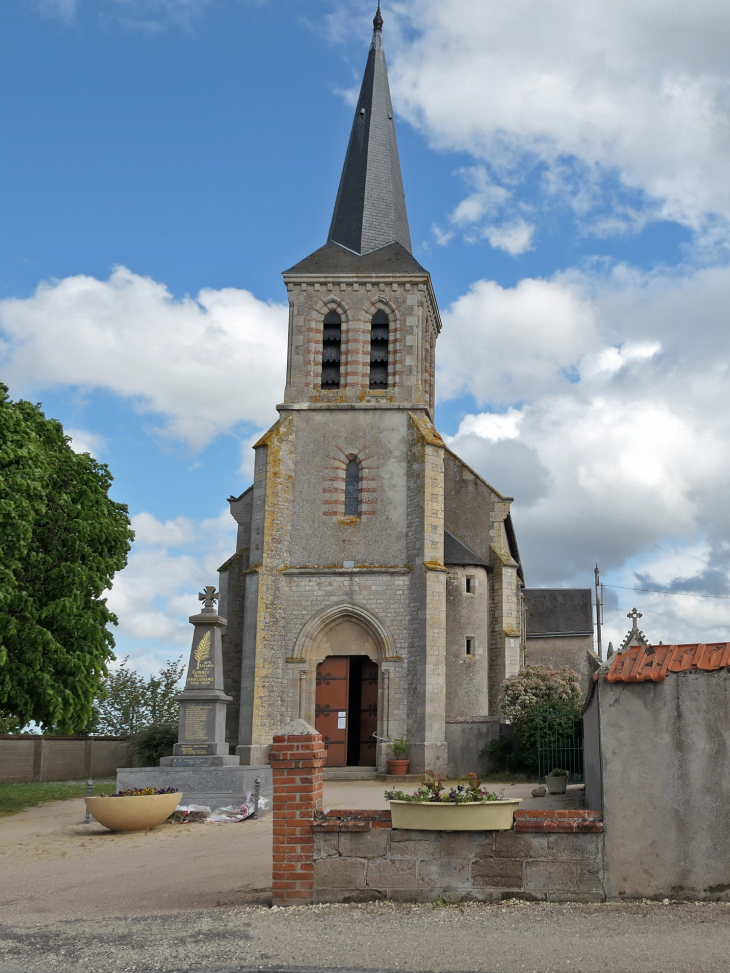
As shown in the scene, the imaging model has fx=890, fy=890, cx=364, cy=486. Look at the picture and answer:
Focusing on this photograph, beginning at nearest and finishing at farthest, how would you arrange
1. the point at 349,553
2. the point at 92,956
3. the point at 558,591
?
the point at 92,956, the point at 349,553, the point at 558,591

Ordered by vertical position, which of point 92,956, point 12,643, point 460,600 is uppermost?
point 460,600

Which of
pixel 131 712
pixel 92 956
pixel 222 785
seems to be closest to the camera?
pixel 92 956

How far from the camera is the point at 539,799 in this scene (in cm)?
1410

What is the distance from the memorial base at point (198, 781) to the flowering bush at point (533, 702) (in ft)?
24.9

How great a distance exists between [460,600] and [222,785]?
11110 millimetres

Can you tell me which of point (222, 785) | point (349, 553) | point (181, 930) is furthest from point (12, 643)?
point (181, 930)

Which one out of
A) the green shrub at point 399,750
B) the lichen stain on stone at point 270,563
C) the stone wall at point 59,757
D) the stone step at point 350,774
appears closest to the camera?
the green shrub at point 399,750

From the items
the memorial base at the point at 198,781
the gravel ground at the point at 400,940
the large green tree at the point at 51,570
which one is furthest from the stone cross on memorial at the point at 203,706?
the gravel ground at the point at 400,940

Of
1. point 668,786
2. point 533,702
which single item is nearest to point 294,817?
point 668,786

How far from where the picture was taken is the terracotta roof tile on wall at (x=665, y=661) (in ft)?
23.8

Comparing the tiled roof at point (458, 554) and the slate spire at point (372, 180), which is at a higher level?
the slate spire at point (372, 180)

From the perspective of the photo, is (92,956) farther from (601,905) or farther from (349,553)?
(349,553)

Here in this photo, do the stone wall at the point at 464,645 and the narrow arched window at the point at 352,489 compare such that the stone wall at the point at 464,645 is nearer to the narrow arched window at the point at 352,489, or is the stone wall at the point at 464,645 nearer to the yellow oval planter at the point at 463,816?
the narrow arched window at the point at 352,489

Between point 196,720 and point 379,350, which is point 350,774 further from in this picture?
point 379,350
